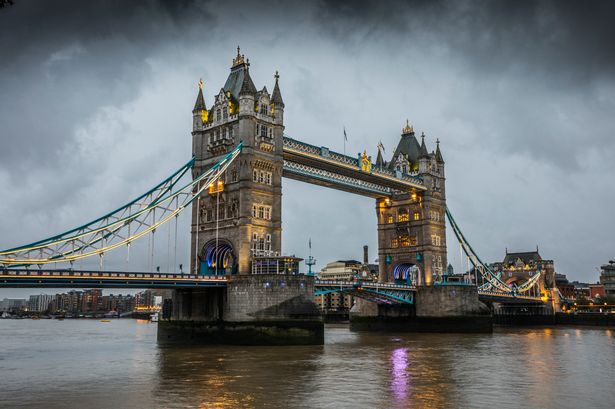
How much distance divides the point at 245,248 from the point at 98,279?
47.9 ft

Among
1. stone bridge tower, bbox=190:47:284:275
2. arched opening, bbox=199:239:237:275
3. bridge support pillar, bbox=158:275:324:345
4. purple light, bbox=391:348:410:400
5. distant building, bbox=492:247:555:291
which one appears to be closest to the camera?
purple light, bbox=391:348:410:400

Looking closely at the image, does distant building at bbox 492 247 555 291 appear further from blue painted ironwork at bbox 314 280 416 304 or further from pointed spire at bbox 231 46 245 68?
pointed spire at bbox 231 46 245 68

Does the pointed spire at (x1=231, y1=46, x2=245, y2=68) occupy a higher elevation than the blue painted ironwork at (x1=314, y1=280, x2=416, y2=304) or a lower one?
higher

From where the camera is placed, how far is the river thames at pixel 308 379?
76.0 ft

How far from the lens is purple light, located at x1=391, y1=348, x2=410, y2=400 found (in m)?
25.3

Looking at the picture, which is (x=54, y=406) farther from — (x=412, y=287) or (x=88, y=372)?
(x=412, y=287)

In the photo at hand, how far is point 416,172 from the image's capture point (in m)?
84.2

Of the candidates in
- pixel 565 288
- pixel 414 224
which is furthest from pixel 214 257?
pixel 565 288

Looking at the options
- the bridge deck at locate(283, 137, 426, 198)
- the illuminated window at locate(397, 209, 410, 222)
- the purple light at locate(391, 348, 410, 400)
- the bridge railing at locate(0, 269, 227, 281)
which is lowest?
the purple light at locate(391, 348, 410, 400)

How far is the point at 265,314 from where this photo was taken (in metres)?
48.8

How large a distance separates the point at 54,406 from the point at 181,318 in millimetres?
32524

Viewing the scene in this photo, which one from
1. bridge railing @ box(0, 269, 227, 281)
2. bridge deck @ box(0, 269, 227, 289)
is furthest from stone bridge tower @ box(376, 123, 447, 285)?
bridge railing @ box(0, 269, 227, 281)

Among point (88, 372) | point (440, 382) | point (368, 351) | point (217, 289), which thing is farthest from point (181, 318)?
point (440, 382)

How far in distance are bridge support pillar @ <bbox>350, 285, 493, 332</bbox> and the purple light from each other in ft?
96.6
